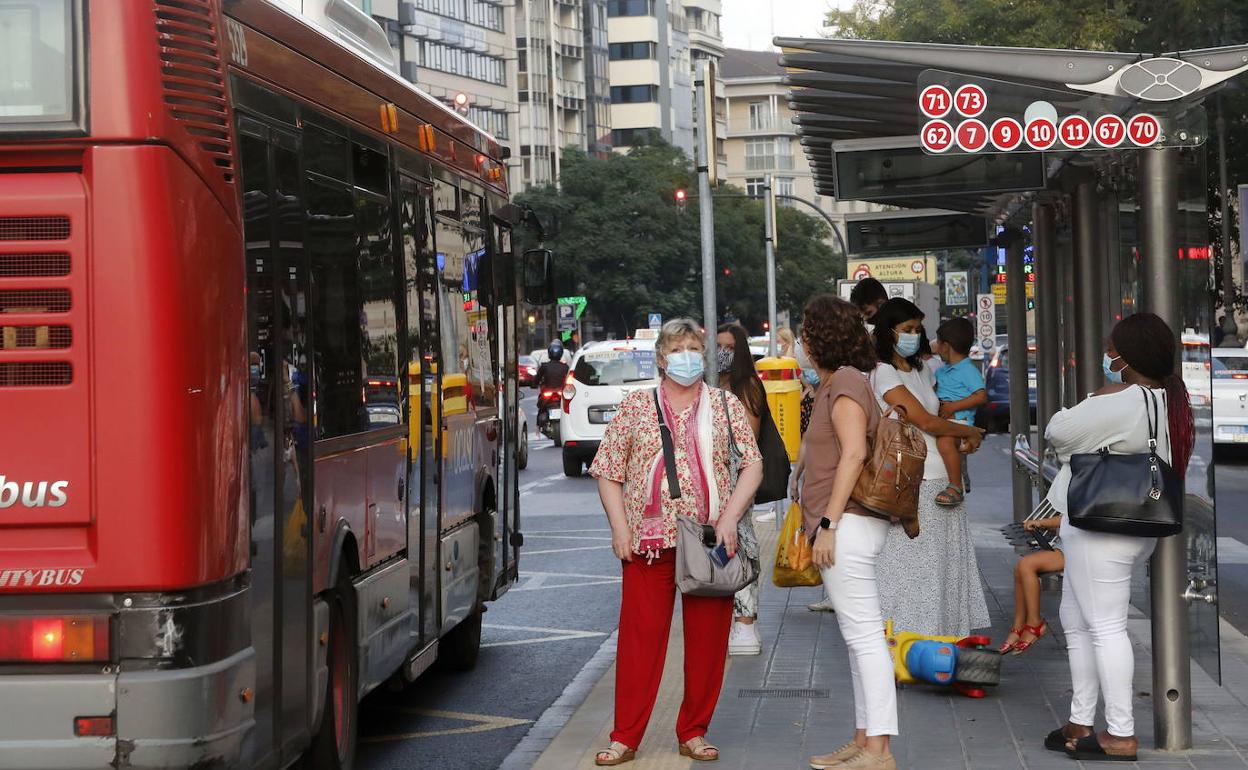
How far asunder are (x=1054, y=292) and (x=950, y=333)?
1.21 m

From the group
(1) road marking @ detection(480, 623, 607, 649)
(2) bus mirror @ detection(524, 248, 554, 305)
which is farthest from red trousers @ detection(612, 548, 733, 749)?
(1) road marking @ detection(480, 623, 607, 649)

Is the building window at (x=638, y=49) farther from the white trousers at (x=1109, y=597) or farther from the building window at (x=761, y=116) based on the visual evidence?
the white trousers at (x=1109, y=597)

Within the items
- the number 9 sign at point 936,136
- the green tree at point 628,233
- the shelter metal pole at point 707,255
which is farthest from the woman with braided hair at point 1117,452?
the green tree at point 628,233

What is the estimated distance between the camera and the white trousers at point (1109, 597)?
7.44 meters

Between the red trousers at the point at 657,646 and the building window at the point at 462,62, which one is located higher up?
the building window at the point at 462,62

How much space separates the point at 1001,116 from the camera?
7.82 m

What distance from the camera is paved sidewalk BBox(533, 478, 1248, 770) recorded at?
25.9ft

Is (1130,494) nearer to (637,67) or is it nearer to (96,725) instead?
(96,725)

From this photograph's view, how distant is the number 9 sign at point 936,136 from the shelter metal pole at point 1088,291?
3.34 metres

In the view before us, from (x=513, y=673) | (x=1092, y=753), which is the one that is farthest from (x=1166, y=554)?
(x=513, y=673)

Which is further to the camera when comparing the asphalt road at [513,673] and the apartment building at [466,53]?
the apartment building at [466,53]

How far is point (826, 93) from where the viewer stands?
10.2 meters

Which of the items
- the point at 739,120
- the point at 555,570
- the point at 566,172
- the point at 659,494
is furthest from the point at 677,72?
the point at 659,494

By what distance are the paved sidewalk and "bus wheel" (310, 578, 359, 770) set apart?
2.63 ft
